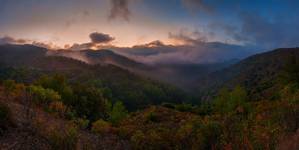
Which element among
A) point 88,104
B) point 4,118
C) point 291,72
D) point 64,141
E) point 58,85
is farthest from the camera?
point 88,104

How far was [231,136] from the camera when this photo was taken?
9.77 meters

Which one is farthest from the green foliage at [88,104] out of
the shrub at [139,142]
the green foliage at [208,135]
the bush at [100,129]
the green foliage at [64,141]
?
the green foliage at [64,141]

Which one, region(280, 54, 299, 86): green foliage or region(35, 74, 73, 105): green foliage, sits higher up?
region(280, 54, 299, 86): green foliage

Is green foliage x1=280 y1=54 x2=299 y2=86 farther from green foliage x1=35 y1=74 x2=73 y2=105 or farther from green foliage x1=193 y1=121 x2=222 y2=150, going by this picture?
green foliage x1=193 y1=121 x2=222 y2=150

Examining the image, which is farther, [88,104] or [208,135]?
[88,104]

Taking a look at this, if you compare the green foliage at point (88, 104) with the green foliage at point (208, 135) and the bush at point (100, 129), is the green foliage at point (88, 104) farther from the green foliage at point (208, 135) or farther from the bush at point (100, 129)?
the green foliage at point (208, 135)

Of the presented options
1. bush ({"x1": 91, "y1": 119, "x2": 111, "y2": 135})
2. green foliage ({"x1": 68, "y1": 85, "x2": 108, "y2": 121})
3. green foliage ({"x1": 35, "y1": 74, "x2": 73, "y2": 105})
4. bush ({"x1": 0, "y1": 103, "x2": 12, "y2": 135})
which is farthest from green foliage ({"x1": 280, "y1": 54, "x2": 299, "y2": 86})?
bush ({"x1": 0, "y1": 103, "x2": 12, "y2": 135})

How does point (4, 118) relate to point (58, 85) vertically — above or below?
above

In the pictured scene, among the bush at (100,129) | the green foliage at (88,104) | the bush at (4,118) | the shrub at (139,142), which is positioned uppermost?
the bush at (4,118)

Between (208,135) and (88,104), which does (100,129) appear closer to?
(208,135)

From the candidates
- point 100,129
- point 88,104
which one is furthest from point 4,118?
point 88,104

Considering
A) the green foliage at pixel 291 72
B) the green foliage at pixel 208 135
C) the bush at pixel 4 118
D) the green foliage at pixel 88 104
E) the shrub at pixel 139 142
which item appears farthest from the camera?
the green foliage at pixel 291 72

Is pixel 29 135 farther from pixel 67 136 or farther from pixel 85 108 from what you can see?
pixel 85 108

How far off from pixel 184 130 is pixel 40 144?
18.2ft
